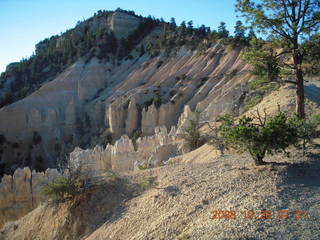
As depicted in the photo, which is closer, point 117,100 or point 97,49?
point 117,100

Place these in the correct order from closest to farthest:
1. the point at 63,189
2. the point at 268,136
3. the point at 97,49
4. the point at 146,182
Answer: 1. the point at 268,136
2. the point at 146,182
3. the point at 63,189
4. the point at 97,49

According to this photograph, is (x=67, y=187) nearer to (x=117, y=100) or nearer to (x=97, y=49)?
(x=117, y=100)

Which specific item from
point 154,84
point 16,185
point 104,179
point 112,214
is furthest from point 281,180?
point 154,84

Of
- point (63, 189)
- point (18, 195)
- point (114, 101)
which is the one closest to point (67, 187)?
point (63, 189)

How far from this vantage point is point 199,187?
22.9 ft

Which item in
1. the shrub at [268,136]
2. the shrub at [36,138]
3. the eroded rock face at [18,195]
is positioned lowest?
the eroded rock face at [18,195]

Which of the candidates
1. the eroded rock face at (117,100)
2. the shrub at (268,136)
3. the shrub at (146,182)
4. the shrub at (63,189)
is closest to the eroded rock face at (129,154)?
the eroded rock face at (117,100)

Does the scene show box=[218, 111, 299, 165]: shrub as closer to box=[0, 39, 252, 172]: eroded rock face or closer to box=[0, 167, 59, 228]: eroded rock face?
box=[0, 167, 59, 228]: eroded rock face

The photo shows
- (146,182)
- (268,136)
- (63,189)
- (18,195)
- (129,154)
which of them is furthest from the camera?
(129,154)

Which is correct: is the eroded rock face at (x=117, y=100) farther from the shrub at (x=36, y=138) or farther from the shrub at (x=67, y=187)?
the shrub at (x=67, y=187)

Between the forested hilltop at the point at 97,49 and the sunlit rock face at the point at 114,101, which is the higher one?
the forested hilltop at the point at 97,49

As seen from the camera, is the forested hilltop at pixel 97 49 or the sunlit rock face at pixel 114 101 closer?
the sunlit rock face at pixel 114 101

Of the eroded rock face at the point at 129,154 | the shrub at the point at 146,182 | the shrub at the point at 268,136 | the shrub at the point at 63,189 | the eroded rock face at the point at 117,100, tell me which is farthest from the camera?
the eroded rock face at the point at 117,100

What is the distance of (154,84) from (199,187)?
30.5 meters
